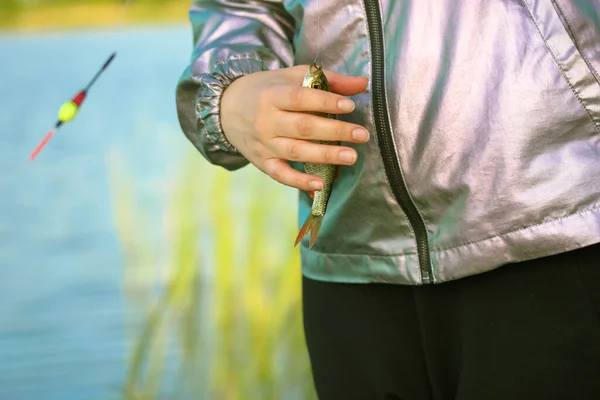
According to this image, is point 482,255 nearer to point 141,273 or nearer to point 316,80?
point 316,80

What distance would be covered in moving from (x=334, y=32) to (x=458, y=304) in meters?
0.31

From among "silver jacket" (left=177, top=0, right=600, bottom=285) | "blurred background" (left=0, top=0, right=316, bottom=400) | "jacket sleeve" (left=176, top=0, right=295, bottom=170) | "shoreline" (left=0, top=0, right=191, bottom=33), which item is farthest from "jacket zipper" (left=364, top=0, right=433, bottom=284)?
"shoreline" (left=0, top=0, right=191, bottom=33)

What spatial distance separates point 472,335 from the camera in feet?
2.55

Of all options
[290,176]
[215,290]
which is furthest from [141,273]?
[290,176]

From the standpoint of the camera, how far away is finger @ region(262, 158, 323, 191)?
776 mm

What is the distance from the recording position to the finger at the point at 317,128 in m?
0.74

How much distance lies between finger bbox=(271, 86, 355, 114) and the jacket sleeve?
0.15m

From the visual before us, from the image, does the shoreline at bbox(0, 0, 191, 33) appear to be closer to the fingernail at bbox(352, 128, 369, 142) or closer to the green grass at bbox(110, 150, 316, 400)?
the green grass at bbox(110, 150, 316, 400)

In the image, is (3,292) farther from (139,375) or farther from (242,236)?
(242,236)

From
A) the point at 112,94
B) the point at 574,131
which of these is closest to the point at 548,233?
the point at 574,131

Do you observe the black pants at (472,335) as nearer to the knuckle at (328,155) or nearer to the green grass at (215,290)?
the knuckle at (328,155)

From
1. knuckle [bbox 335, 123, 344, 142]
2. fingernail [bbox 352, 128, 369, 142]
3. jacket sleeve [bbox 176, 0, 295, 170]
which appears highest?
jacket sleeve [bbox 176, 0, 295, 170]

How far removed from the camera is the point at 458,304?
792 millimetres

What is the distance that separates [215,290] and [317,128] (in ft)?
4.43
